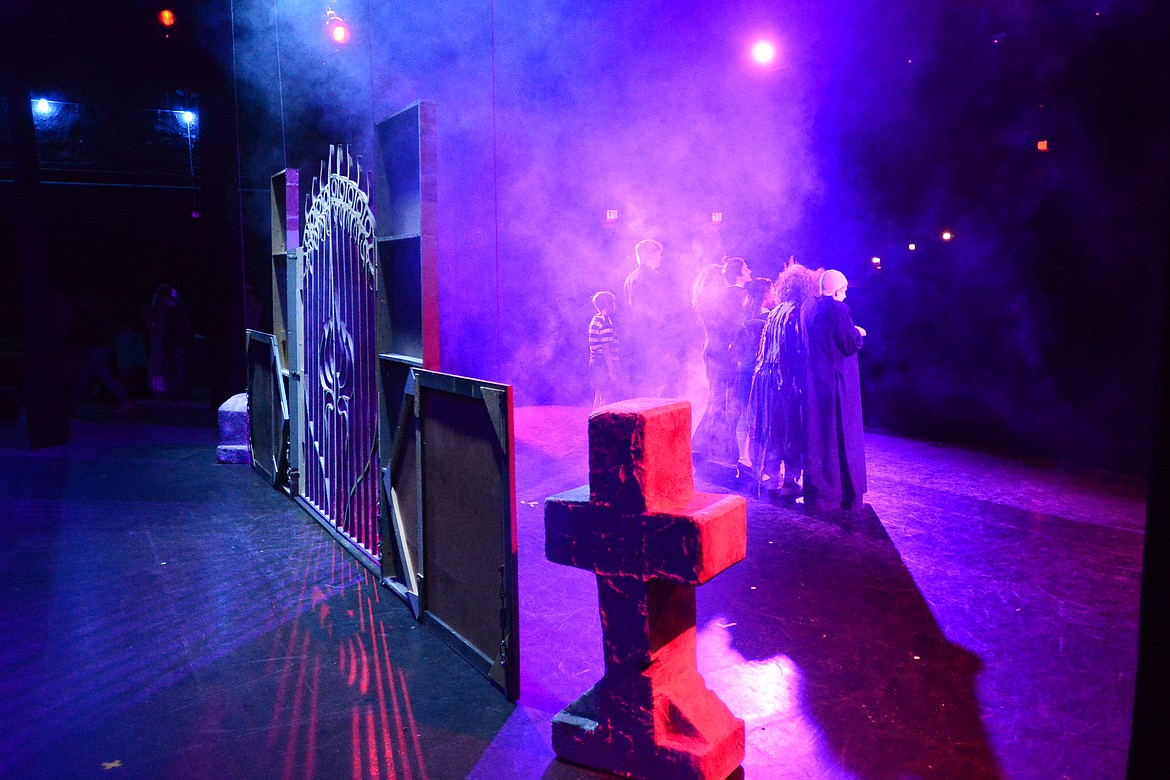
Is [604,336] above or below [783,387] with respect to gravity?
above

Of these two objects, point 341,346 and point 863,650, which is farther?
point 341,346

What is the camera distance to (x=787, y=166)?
34.3ft

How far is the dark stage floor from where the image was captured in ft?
8.93

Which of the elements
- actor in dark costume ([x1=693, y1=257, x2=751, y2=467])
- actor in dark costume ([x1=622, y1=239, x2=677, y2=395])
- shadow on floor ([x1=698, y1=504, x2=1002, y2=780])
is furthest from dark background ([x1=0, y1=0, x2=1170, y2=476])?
shadow on floor ([x1=698, y1=504, x2=1002, y2=780])

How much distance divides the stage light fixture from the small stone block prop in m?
4.70

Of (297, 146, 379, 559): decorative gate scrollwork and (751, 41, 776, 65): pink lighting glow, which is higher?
(751, 41, 776, 65): pink lighting glow

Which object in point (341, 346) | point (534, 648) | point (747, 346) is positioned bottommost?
point (534, 648)

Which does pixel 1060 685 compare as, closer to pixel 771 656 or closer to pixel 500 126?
pixel 771 656

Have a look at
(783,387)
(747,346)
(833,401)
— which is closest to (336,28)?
(747,346)

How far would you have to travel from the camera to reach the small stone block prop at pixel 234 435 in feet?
24.8

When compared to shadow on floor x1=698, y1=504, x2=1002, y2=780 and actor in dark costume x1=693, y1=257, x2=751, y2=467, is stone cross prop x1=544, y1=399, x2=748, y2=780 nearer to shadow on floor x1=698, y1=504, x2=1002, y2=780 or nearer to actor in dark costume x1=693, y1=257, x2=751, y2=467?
shadow on floor x1=698, y1=504, x2=1002, y2=780

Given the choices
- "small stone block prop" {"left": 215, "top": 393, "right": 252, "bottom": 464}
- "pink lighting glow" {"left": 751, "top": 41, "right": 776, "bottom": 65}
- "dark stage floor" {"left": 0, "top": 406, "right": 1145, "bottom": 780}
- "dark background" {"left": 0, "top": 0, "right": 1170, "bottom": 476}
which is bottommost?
"dark stage floor" {"left": 0, "top": 406, "right": 1145, "bottom": 780}

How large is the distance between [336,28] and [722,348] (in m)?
6.15

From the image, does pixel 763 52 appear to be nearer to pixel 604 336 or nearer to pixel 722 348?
pixel 604 336
